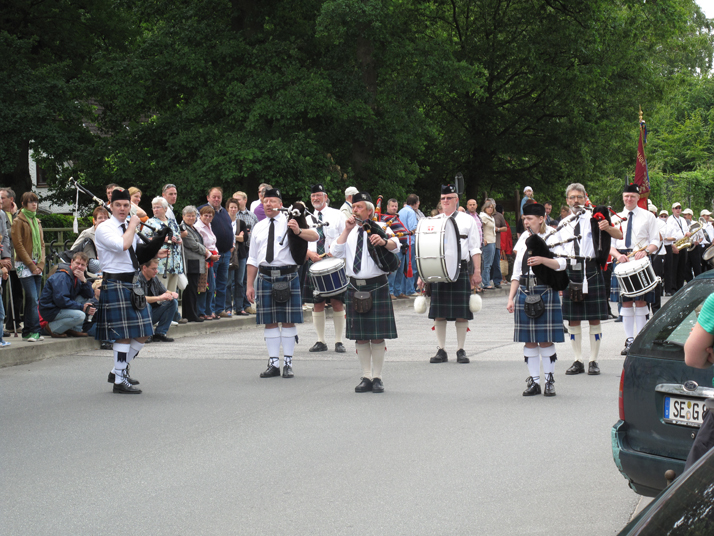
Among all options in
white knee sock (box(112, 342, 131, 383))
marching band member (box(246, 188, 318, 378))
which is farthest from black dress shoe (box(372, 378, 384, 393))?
white knee sock (box(112, 342, 131, 383))

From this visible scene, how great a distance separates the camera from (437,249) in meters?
9.88

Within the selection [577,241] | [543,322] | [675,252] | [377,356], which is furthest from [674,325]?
[675,252]

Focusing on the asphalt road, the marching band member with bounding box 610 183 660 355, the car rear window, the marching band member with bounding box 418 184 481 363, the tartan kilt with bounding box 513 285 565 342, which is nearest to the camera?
the car rear window

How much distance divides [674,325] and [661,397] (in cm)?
38

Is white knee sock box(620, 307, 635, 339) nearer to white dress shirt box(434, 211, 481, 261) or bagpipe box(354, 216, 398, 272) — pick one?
white dress shirt box(434, 211, 481, 261)

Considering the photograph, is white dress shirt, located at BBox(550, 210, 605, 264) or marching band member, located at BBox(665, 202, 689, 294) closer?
white dress shirt, located at BBox(550, 210, 605, 264)

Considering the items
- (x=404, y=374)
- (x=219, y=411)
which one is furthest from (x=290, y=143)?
(x=219, y=411)

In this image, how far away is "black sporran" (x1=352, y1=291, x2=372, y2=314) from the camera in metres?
8.60

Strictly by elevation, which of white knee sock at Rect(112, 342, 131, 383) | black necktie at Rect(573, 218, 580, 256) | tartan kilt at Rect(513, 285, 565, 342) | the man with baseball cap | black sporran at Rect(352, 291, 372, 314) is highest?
the man with baseball cap

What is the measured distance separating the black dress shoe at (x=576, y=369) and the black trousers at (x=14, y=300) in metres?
6.82

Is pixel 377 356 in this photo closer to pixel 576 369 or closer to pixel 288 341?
pixel 288 341

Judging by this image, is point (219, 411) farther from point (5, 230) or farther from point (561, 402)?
point (5, 230)

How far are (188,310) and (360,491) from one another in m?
8.88

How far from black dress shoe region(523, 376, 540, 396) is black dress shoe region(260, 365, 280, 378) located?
2.65 metres
